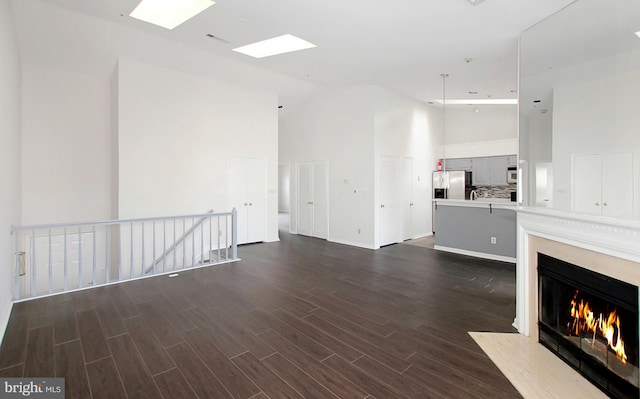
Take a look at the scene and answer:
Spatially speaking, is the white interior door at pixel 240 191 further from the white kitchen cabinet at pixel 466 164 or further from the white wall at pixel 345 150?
the white kitchen cabinet at pixel 466 164

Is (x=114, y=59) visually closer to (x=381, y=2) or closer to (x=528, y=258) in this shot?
(x=381, y=2)

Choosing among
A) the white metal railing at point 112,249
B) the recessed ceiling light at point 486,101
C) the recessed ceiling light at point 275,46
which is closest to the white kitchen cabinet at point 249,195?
the white metal railing at point 112,249

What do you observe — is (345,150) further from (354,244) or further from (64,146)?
(64,146)

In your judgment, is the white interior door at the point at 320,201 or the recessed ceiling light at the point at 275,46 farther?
the white interior door at the point at 320,201

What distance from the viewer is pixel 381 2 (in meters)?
3.50

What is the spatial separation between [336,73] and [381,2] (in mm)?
2611

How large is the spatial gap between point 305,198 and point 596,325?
661 centimetres

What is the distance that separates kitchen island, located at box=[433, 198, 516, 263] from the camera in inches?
211

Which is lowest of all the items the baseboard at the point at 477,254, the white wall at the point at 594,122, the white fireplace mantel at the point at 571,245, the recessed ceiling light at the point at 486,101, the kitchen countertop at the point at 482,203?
the baseboard at the point at 477,254

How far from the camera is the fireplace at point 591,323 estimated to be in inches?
75.3

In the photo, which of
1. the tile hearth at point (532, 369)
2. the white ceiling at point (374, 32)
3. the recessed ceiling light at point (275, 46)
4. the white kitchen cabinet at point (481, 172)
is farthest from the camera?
the white kitchen cabinet at point (481, 172)

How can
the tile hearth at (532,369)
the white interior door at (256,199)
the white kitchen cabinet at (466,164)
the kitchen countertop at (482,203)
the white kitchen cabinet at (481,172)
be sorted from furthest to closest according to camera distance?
the white kitchen cabinet at (466,164)
the white kitchen cabinet at (481,172)
the white interior door at (256,199)
the kitchen countertop at (482,203)
the tile hearth at (532,369)

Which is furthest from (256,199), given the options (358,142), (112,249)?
(112,249)

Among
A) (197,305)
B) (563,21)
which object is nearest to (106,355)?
(197,305)
